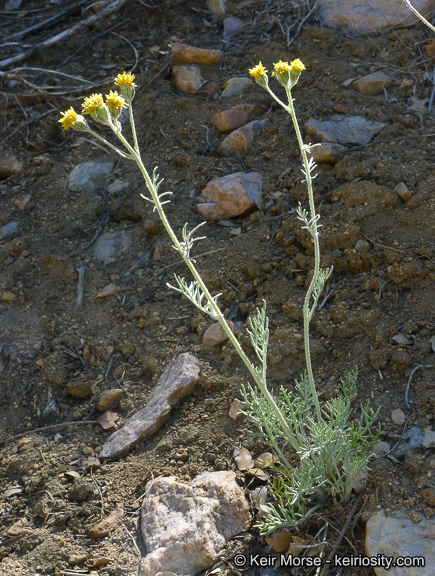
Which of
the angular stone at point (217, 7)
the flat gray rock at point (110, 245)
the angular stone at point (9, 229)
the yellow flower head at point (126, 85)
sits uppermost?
the yellow flower head at point (126, 85)

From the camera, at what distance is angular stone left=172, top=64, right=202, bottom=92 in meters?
5.05

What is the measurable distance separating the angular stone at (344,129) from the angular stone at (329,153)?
0.09 metres

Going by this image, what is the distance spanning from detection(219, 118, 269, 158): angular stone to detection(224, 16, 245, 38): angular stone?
1297mm

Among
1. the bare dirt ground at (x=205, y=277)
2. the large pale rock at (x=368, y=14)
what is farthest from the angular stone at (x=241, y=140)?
the large pale rock at (x=368, y=14)

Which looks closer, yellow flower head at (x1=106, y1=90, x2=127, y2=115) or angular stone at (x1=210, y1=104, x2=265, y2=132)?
yellow flower head at (x1=106, y1=90, x2=127, y2=115)

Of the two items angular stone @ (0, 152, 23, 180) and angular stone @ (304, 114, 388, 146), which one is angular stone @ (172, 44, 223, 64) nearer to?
angular stone @ (304, 114, 388, 146)

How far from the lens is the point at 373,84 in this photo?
4496 mm

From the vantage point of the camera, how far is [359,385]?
10.5 ft

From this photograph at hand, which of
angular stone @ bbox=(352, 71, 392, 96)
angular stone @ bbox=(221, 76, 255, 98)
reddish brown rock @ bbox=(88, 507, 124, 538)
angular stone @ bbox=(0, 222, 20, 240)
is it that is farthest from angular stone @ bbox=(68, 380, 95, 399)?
angular stone @ bbox=(352, 71, 392, 96)

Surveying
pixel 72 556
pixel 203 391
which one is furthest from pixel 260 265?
pixel 72 556

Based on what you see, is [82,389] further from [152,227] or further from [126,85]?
[126,85]

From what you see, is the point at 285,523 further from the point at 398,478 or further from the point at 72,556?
the point at 72,556

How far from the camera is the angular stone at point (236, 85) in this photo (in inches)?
193

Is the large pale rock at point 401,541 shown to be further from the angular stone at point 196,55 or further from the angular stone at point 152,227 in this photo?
the angular stone at point 196,55
